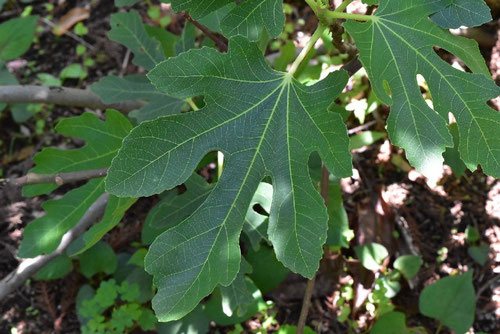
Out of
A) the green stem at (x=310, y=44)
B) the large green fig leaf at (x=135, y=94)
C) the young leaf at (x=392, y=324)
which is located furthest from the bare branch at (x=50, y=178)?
the young leaf at (x=392, y=324)

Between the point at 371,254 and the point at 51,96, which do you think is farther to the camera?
the point at 371,254

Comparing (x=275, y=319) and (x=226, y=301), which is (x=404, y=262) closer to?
(x=275, y=319)

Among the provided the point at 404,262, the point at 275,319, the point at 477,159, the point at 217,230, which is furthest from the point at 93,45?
the point at 477,159

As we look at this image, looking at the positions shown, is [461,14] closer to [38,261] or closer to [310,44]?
[310,44]

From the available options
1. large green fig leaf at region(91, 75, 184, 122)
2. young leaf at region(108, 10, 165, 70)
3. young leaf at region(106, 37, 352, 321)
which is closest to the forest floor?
large green fig leaf at region(91, 75, 184, 122)

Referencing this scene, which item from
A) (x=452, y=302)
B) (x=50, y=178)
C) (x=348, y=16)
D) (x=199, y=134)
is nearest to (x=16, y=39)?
(x=50, y=178)

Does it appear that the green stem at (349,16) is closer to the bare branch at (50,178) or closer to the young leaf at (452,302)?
the bare branch at (50,178)
